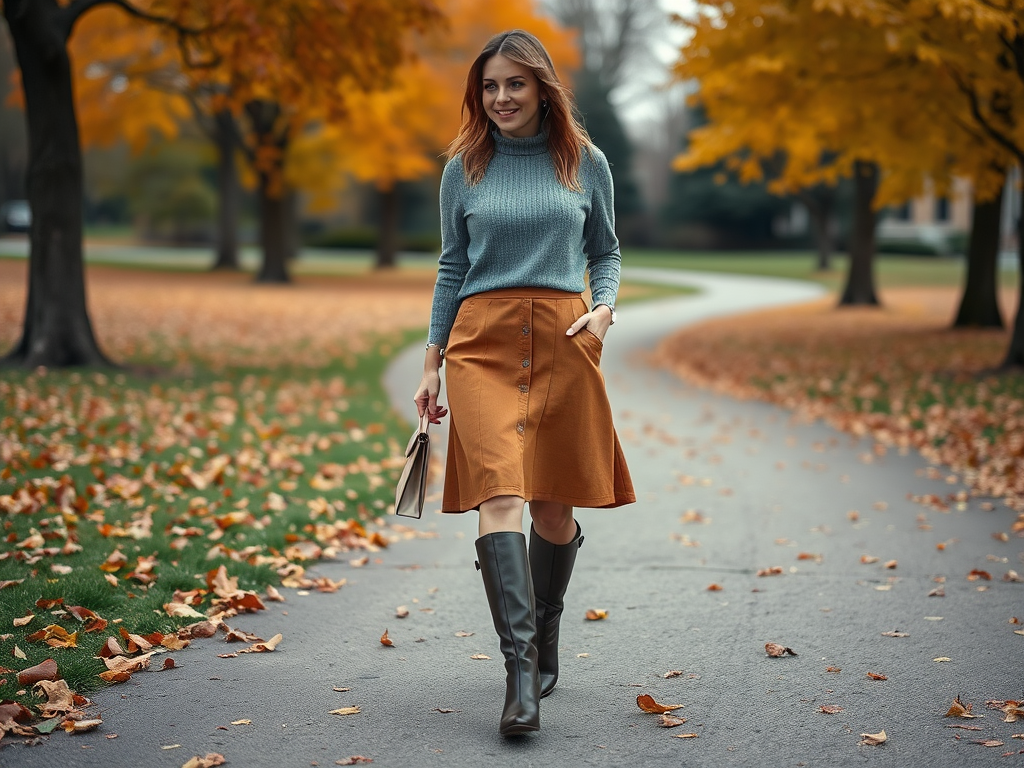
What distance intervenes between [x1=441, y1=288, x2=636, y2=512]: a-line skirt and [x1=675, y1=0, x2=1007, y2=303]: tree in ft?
23.1

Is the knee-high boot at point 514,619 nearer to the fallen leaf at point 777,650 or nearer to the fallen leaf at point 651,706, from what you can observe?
the fallen leaf at point 651,706

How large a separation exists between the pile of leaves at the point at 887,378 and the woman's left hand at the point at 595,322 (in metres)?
4.04

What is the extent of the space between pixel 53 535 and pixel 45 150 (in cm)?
666

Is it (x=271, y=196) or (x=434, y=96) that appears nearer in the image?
(x=434, y=96)

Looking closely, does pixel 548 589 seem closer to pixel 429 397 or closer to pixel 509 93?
pixel 429 397

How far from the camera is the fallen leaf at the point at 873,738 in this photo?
3.15 m

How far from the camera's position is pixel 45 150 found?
1072cm

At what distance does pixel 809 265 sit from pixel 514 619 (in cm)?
4287

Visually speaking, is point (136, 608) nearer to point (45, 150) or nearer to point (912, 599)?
point (912, 599)

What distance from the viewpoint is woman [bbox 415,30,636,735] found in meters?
3.25

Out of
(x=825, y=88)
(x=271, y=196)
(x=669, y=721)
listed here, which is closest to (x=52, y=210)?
(x=825, y=88)

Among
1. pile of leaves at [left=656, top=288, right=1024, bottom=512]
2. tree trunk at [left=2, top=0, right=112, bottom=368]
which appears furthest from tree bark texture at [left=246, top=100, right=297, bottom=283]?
tree trunk at [left=2, top=0, right=112, bottom=368]

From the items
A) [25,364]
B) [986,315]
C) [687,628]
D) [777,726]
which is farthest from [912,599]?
[986,315]

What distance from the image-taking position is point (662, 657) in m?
3.96
